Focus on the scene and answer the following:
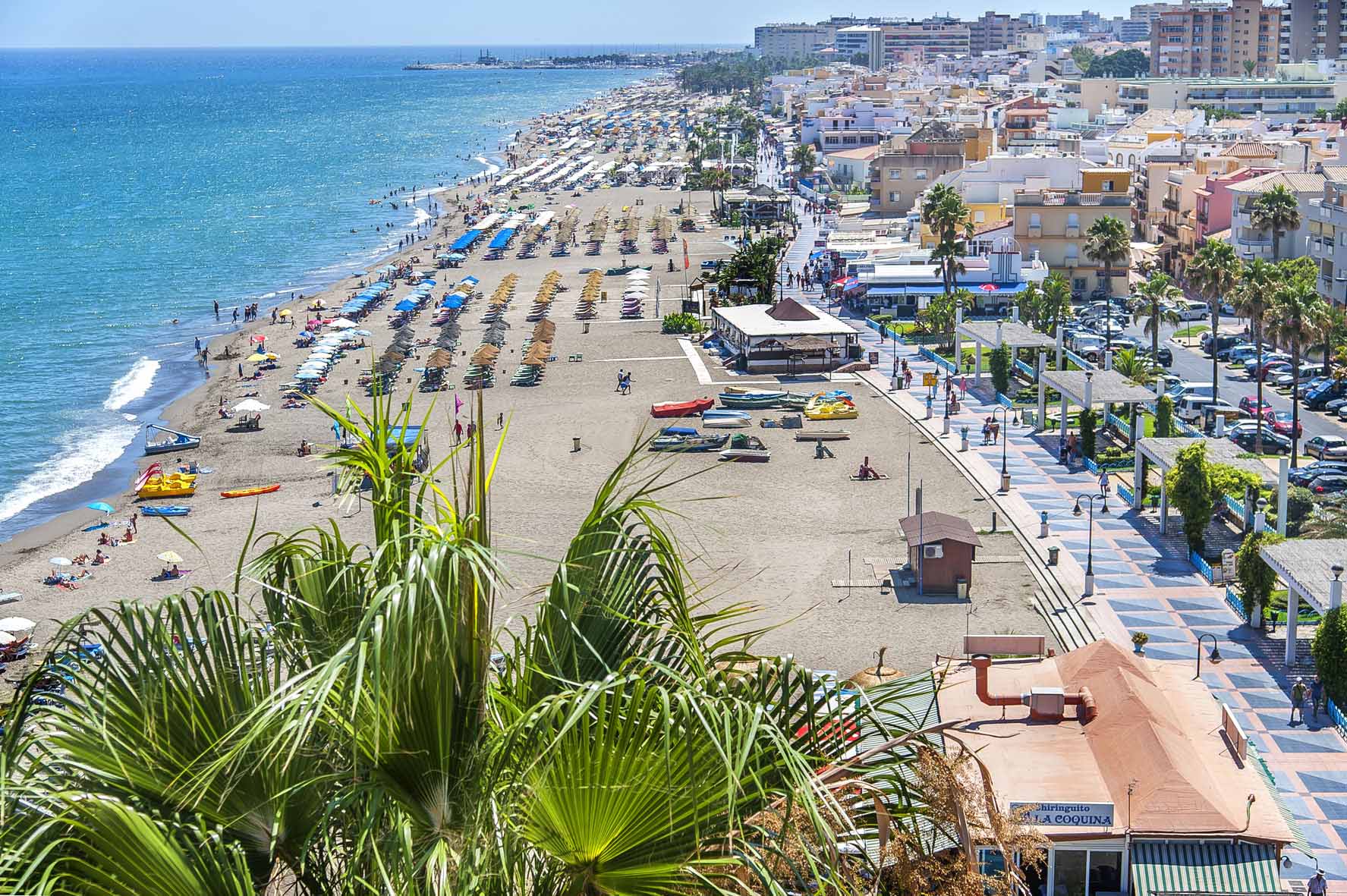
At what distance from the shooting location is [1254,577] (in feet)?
96.5

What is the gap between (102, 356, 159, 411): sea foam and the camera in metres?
58.1

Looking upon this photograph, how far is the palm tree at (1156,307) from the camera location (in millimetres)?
54250

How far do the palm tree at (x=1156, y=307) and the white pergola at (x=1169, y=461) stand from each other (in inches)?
653

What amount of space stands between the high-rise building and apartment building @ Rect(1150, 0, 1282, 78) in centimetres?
225

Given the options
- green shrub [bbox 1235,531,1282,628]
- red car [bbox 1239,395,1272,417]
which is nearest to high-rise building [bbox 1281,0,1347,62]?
red car [bbox 1239,395,1272,417]

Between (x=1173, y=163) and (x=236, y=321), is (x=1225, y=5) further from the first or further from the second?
(x=236, y=321)

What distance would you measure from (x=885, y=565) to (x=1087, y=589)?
4785mm

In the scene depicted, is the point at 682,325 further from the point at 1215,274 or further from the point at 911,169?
the point at 911,169

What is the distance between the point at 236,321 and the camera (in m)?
74.2

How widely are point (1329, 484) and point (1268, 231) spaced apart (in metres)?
30.2

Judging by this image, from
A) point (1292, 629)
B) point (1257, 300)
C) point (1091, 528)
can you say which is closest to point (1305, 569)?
point (1292, 629)

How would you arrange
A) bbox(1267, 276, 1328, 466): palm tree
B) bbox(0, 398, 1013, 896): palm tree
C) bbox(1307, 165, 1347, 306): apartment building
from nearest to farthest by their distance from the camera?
bbox(0, 398, 1013, 896): palm tree → bbox(1267, 276, 1328, 466): palm tree → bbox(1307, 165, 1347, 306): apartment building

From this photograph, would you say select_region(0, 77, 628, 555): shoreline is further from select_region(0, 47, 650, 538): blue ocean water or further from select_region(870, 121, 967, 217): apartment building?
select_region(870, 121, 967, 217): apartment building

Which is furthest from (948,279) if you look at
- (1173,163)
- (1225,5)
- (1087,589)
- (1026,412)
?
(1225,5)
